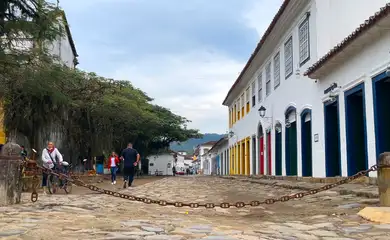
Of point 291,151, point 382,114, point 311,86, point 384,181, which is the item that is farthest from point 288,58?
point 384,181

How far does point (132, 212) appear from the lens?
6.92 m

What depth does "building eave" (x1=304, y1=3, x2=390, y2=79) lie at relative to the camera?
8.36 metres

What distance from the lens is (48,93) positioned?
563 inches

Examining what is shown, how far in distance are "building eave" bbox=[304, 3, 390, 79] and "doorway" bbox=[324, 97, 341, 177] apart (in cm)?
103

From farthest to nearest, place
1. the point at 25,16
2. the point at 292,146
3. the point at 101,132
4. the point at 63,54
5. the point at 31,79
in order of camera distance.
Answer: the point at 63,54, the point at 101,132, the point at 292,146, the point at 31,79, the point at 25,16

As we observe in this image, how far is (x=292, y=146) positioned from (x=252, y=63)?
7.22 metres

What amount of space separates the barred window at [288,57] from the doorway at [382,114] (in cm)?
661

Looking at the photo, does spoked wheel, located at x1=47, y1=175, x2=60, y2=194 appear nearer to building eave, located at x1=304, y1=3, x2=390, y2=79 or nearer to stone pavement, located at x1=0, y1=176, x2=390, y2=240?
stone pavement, located at x1=0, y1=176, x2=390, y2=240

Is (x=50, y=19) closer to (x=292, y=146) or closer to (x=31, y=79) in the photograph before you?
(x=31, y=79)

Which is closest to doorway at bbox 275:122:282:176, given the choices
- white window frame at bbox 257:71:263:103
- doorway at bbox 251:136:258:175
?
white window frame at bbox 257:71:263:103

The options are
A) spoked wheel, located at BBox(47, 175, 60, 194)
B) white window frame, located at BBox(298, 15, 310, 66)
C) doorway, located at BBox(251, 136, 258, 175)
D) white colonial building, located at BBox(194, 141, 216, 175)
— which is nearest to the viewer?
spoked wheel, located at BBox(47, 175, 60, 194)

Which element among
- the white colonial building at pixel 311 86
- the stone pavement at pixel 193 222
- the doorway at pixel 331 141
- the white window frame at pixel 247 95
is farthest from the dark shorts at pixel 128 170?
the white window frame at pixel 247 95

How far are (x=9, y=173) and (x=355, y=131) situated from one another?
26.6 feet

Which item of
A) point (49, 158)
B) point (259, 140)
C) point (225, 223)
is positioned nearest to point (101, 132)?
point (259, 140)
